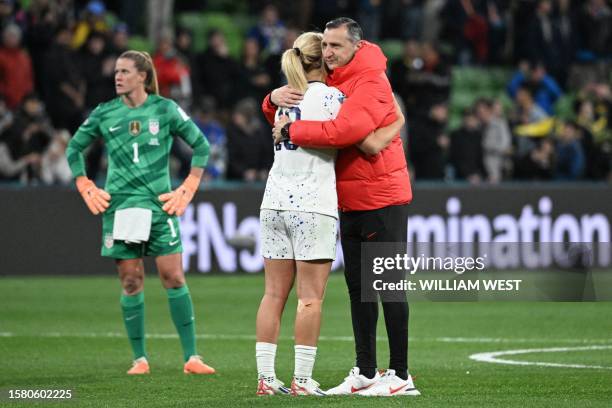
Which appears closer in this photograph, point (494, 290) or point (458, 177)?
point (494, 290)

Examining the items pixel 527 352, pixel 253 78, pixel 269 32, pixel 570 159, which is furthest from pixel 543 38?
pixel 527 352

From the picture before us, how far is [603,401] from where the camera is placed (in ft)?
26.2

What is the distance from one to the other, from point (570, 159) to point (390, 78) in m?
3.29

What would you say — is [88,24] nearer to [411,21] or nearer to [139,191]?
[411,21]

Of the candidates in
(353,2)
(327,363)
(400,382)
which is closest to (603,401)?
(400,382)

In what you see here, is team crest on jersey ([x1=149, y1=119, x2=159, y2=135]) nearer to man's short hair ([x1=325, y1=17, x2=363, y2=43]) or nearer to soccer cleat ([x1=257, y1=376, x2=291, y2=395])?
man's short hair ([x1=325, y1=17, x2=363, y2=43])

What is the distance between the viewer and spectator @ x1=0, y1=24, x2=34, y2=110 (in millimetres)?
20125

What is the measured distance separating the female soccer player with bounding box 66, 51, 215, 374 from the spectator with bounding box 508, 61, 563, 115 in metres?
15.0

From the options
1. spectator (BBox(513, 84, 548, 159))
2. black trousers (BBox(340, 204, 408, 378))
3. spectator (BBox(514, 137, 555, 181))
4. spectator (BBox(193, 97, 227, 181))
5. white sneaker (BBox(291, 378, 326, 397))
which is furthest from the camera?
spectator (BBox(513, 84, 548, 159))

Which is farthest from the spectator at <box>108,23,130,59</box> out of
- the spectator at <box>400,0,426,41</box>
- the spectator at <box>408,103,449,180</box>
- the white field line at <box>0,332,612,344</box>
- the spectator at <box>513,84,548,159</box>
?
the white field line at <box>0,332,612,344</box>

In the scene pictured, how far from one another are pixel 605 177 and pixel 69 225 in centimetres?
868

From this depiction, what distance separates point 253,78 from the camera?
71.8 feet

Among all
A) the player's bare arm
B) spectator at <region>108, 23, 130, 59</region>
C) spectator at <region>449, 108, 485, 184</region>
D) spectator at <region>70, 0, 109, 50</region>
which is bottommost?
spectator at <region>449, 108, 485, 184</region>

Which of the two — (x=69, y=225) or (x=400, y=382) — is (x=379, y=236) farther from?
(x=69, y=225)
